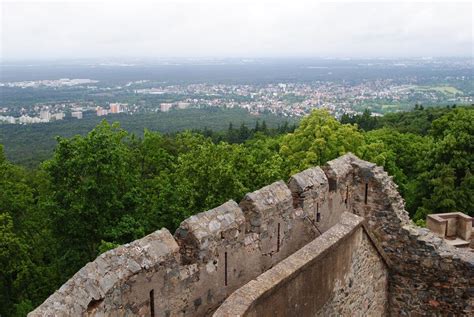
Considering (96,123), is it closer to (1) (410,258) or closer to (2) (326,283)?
(1) (410,258)

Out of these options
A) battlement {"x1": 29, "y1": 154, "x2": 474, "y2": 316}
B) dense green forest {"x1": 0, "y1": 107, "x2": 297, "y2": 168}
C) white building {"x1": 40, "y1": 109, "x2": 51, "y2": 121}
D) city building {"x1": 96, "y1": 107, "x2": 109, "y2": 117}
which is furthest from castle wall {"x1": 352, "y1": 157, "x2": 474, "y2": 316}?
city building {"x1": 96, "y1": 107, "x2": 109, "y2": 117}

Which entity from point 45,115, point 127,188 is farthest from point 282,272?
point 45,115

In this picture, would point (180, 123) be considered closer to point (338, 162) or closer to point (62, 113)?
point (62, 113)

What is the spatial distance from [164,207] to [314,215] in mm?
10641

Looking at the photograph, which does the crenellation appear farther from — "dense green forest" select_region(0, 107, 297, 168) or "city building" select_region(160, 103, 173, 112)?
"city building" select_region(160, 103, 173, 112)

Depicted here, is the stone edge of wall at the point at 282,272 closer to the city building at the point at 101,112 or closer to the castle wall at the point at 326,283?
the castle wall at the point at 326,283

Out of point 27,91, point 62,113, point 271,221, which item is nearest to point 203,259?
point 271,221

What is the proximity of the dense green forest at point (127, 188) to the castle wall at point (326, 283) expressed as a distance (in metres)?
7.60

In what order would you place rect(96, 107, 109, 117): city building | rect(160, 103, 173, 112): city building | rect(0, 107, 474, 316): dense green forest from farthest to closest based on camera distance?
rect(160, 103, 173, 112): city building
rect(96, 107, 109, 117): city building
rect(0, 107, 474, 316): dense green forest

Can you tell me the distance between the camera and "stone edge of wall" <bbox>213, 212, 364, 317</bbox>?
5.99 meters

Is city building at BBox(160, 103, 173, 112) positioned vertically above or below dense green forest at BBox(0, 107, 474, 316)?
below

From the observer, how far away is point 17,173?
2586 centimetres

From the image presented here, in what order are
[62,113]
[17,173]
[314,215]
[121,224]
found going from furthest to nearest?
[62,113] < [17,173] < [121,224] < [314,215]

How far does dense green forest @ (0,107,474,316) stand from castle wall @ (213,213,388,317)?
7.60 metres
